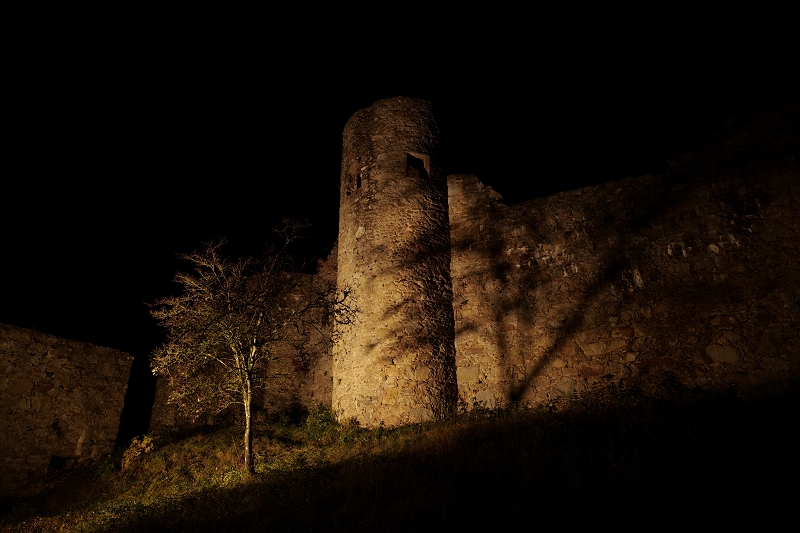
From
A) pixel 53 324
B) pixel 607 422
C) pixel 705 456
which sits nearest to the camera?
pixel 705 456

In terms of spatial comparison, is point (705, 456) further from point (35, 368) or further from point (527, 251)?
point (35, 368)

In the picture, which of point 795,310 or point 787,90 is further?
point 787,90

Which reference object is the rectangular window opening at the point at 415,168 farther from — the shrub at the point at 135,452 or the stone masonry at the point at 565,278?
the shrub at the point at 135,452

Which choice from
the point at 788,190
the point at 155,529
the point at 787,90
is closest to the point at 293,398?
the point at 155,529

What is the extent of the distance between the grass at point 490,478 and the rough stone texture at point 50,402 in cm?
48

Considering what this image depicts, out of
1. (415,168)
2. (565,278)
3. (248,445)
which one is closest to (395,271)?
(415,168)

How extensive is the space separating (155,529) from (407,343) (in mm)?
5691

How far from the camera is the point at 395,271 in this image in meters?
10.2

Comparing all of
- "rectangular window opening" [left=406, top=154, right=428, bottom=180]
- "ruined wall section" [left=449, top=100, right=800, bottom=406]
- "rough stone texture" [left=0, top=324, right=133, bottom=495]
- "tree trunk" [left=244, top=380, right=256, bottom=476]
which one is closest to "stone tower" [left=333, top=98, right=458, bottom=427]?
"rectangular window opening" [left=406, top=154, right=428, bottom=180]

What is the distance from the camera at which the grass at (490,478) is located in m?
3.91

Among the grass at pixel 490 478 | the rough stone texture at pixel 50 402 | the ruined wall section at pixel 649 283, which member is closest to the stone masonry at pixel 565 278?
the ruined wall section at pixel 649 283

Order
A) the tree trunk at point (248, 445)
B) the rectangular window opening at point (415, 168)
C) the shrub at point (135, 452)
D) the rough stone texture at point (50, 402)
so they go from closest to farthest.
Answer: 1. the rough stone texture at point (50, 402)
2. the tree trunk at point (248, 445)
3. the shrub at point (135, 452)
4. the rectangular window opening at point (415, 168)

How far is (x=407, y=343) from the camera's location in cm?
957

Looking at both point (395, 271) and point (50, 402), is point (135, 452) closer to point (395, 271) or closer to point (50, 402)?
A: point (50, 402)
